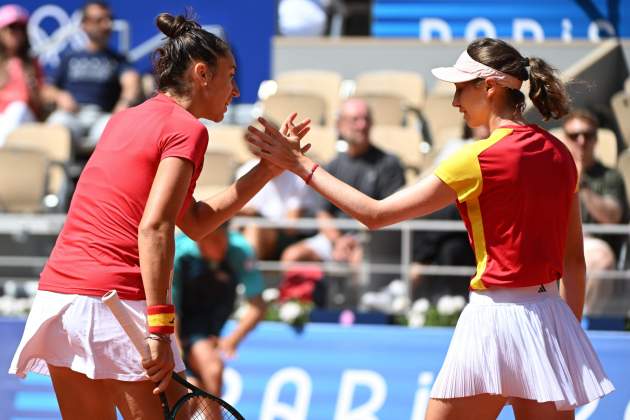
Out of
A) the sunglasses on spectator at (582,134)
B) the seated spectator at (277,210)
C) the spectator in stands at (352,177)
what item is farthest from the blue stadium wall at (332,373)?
the sunglasses on spectator at (582,134)

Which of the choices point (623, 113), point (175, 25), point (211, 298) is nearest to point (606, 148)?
point (623, 113)

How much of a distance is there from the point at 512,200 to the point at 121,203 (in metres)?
1.22

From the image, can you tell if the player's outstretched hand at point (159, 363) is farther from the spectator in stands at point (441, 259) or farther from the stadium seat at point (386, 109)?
the stadium seat at point (386, 109)

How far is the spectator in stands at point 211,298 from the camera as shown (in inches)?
270

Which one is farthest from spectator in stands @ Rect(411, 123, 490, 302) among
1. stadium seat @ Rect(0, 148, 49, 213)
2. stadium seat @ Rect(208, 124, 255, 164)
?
stadium seat @ Rect(0, 148, 49, 213)

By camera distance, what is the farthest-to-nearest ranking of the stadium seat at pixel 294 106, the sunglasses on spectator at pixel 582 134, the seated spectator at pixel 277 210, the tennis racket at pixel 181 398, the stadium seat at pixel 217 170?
the stadium seat at pixel 294 106 < the stadium seat at pixel 217 170 < the seated spectator at pixel 277 210 < the sunglasses on spectator at pixel 582 134 < the tennis racket at pixel 181 398

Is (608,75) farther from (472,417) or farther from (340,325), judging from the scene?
(472,417)

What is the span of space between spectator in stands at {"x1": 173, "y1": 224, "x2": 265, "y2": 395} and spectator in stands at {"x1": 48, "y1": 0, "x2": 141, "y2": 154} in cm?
311

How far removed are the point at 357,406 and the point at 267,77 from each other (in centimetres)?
550

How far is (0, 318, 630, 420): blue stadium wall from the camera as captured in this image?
6609 millimetres

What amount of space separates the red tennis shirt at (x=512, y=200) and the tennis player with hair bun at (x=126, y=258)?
34.2 inches

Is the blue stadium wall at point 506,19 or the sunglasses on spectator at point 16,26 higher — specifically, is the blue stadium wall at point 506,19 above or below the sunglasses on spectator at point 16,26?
above

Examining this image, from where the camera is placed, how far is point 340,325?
272 inches

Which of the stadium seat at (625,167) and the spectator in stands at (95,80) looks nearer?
the stadium seat at (625,167)
